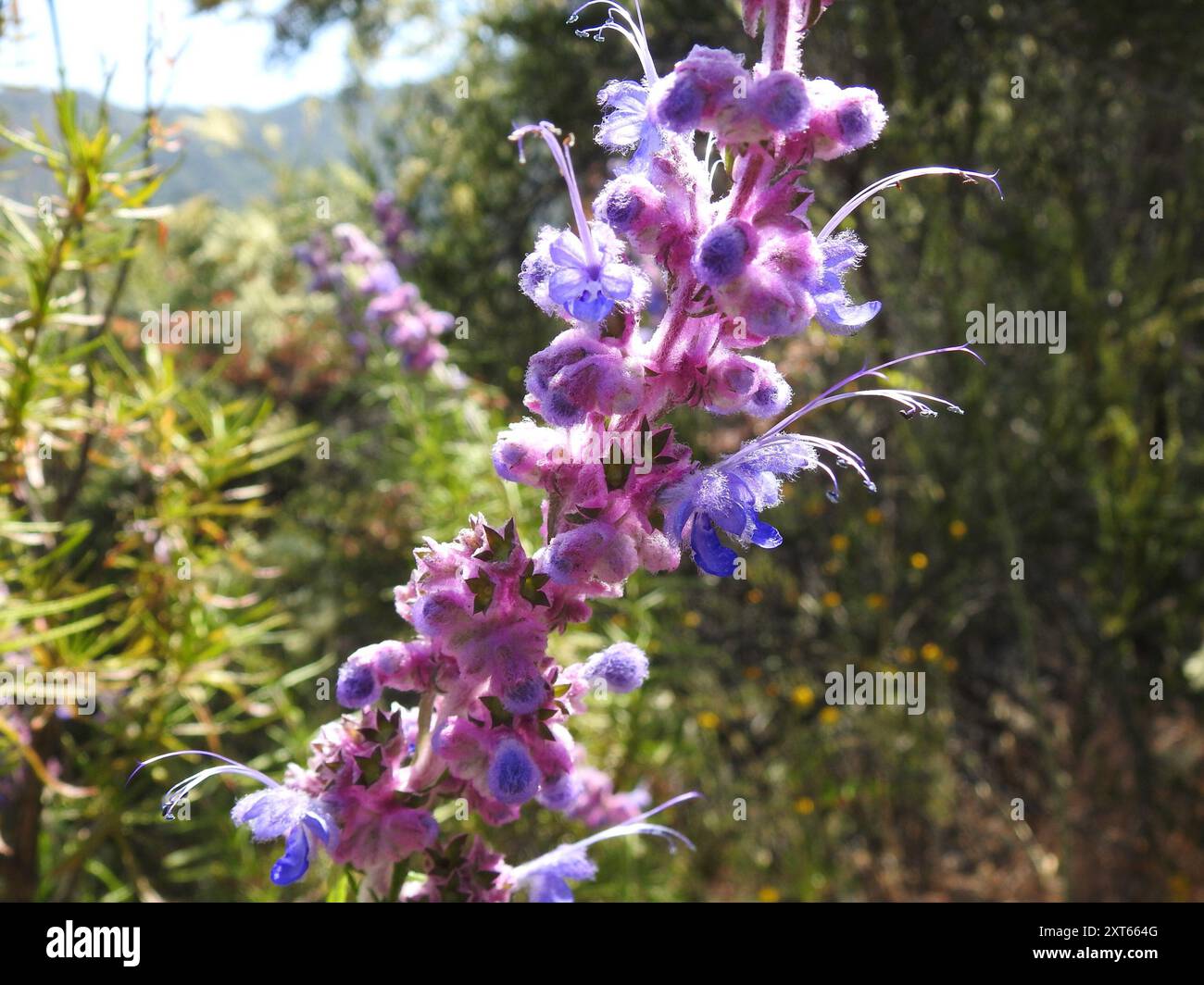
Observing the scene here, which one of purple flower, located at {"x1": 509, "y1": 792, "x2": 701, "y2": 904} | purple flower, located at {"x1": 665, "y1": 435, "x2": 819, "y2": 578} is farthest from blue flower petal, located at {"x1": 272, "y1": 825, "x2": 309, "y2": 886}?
purple flower, located at {"x1": 665, "y1": 435, "x2": 819, "y2": 578}

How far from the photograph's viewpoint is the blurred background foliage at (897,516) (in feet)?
11.4

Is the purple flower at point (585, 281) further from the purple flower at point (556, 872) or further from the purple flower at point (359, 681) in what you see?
the purple flower at point (556, 872)

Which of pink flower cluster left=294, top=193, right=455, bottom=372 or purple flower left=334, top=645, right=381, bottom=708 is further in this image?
pink flower cluster left=294, top=193, right=455, bottom=372

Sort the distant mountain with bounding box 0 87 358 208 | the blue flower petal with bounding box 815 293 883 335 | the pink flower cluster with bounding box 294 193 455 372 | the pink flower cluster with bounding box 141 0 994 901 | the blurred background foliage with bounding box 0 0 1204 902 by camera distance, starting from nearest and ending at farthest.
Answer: the pink flower cluster with bounding box 141 0 994 901 → the blue flower petal with bounding box 815 293 883 335 → the blurred background foliage with bounding box 0 0 1204 902 → the pink flower cluster with bounding box 294 193 455 372 → the distant mountain with bounding box 0 87 358 208

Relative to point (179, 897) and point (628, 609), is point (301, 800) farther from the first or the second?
point (179, 897)

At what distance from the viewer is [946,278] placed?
3746mm

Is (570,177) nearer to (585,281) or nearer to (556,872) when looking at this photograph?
(585,281)

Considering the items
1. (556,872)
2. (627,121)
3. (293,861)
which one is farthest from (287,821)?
(627,121)

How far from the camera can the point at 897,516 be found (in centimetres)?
446

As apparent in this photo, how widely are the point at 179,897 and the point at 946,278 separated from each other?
12.0 ft

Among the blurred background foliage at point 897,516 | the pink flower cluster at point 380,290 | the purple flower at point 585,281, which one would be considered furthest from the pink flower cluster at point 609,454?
the pink flower cluster at point 380,290

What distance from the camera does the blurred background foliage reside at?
3467 mm

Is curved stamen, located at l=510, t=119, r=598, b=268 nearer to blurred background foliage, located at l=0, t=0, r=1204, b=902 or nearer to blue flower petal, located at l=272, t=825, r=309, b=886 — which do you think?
blue flower petal, located at l=272, t=825, r=309, b=886
